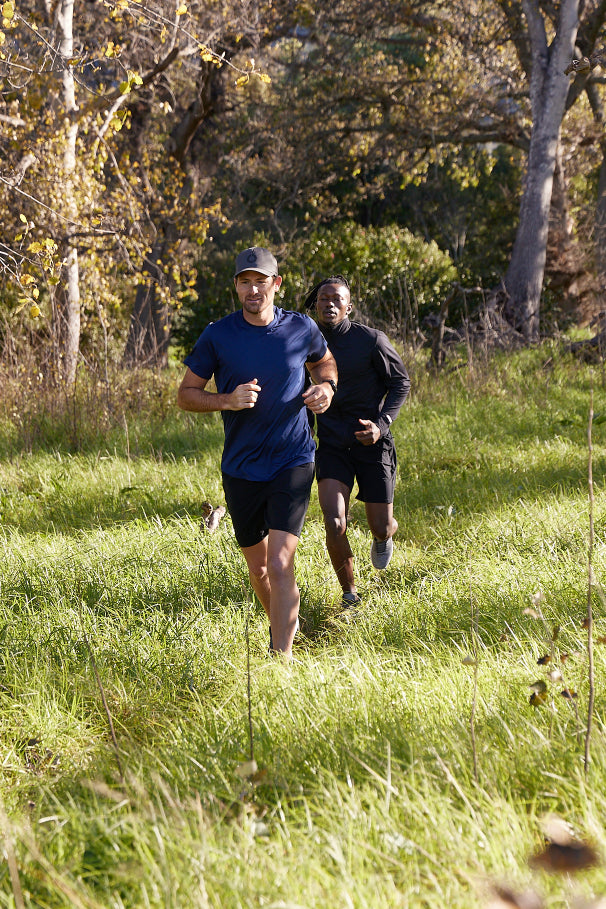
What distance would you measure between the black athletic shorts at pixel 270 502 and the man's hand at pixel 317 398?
32 cm

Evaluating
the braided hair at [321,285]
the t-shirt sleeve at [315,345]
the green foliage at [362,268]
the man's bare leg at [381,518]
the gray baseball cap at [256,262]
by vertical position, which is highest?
the green foliage at [362,268]

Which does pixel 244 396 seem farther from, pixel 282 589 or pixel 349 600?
pixel 349 600

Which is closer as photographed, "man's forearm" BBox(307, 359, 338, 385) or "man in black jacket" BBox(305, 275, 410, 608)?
"man's forearm" BBox(307, 359, 338, 385)

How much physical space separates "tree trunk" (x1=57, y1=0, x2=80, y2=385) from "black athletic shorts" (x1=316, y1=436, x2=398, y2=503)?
542 cm

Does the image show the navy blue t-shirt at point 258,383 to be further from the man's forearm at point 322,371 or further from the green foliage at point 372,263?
the green foliage at point 372,263

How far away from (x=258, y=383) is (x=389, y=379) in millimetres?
1323

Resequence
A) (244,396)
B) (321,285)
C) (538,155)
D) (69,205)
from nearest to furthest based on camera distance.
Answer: (244,396)
(321,285)
(69,205)
(538,155)

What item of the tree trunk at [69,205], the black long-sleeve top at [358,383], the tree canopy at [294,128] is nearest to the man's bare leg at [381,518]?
the black long-sleeve top at [358,383]

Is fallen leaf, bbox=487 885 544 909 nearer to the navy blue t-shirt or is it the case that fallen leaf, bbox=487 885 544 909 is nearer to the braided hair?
the navy blue t-shirt

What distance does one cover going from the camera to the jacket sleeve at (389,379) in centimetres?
524

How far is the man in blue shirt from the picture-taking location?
13.7 feet

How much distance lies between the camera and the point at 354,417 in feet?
17.3

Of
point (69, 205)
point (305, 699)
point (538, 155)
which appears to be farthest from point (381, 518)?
point (538, 155)

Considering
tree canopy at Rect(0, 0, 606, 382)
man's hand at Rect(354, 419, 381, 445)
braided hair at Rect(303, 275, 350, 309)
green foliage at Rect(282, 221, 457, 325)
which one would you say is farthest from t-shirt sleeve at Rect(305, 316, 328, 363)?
green foliage at Rect(282, 221, 457, 325)
